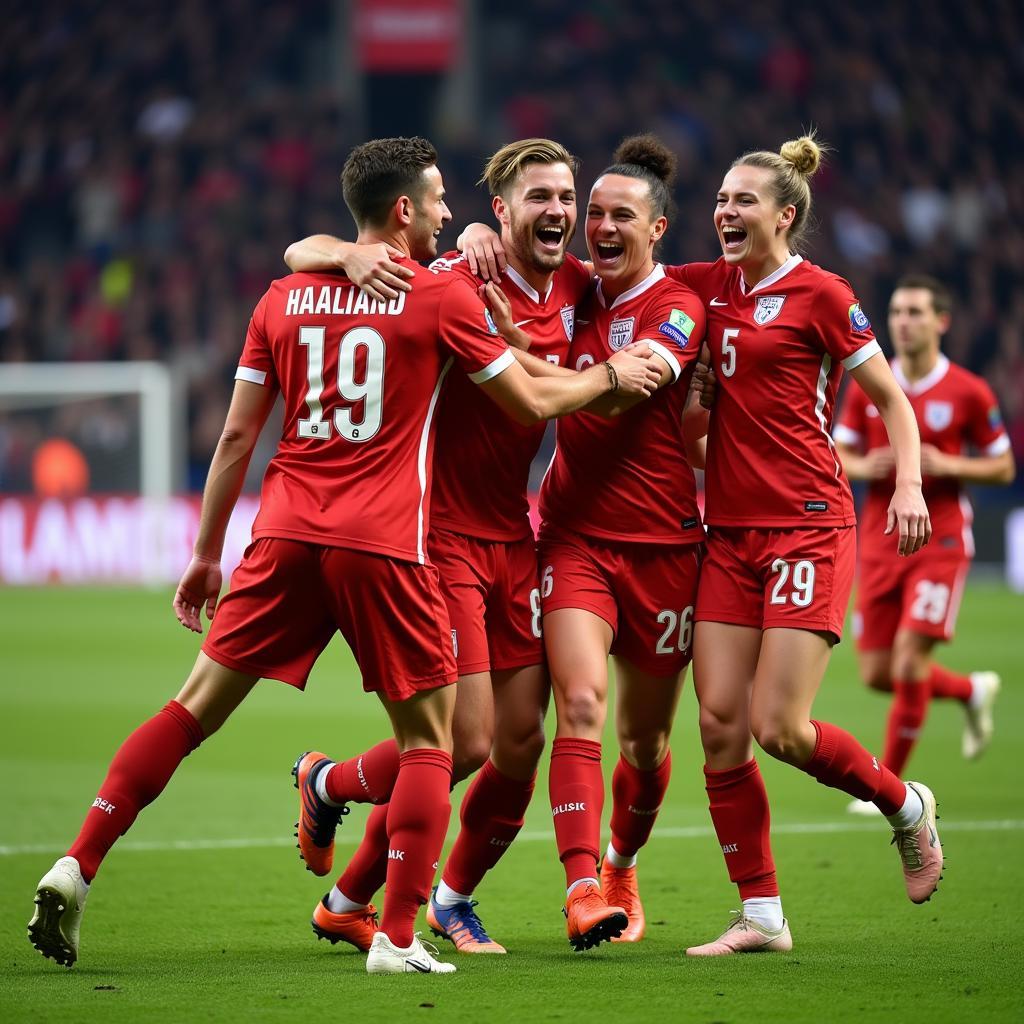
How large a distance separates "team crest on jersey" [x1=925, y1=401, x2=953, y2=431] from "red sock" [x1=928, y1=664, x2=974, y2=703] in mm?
1176

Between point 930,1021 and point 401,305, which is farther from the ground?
point 401,305

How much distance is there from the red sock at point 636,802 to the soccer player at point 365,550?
96 centimetres

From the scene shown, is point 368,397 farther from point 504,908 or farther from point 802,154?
point 504,908

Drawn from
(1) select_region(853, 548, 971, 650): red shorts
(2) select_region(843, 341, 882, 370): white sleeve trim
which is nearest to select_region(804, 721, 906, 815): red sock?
(2) select_region(843, 341, 882, 370): white sleeve trim

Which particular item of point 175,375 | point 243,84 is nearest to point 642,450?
point 175,375

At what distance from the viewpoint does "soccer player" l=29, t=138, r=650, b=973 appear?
14.9 feet

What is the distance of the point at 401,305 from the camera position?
4562 mm

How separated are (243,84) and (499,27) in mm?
3845

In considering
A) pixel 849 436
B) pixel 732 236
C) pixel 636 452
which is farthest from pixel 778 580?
pixel 849 436

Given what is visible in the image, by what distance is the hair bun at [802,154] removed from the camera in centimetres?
529

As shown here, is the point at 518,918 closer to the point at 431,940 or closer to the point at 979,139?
the point at 431,940

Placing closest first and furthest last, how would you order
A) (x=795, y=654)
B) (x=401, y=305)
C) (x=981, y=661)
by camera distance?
(x=401, y=305) → (x=795, y=654) → (x=981, y=661)

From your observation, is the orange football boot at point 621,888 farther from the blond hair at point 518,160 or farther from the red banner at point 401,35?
the red banner at point 401,35

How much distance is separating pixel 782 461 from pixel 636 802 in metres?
1.16
